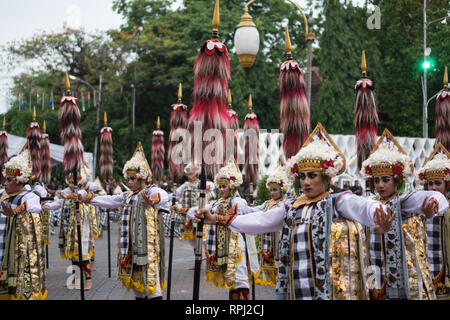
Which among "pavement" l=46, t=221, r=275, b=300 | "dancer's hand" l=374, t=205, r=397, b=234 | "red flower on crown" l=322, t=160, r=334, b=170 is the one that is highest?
"red flower on crown" l=322, t=160, r=334, b=170

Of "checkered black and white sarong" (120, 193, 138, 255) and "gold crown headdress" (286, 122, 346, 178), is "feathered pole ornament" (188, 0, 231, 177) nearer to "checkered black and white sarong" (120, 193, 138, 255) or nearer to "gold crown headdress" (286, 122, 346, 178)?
"gold crown headdress" (286, 122, 346, 178)

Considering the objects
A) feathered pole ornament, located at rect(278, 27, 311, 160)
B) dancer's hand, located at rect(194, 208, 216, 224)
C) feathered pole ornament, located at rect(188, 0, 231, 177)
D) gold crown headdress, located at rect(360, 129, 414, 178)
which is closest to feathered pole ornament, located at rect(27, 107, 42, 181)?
feathered pole ornament, located at rect(278, 27, 311, 160)

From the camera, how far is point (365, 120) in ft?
26.3

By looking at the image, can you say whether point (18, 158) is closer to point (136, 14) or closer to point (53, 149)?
point (53, 149)

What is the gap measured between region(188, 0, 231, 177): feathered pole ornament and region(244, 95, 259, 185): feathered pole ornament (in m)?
5.14

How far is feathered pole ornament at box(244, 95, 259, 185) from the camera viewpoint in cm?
1031

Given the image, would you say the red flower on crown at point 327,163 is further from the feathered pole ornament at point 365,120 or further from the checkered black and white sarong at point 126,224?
the checkered black and white sarong at point 126,224

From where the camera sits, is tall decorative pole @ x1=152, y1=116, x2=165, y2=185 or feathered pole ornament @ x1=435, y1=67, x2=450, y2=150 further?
tall decorative pole @ x1=152, y1=116, x2=165, y2=185

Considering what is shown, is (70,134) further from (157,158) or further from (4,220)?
(157,158)

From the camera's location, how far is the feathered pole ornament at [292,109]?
6.85 metres

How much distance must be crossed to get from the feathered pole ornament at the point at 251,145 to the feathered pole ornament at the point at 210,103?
16.9ft

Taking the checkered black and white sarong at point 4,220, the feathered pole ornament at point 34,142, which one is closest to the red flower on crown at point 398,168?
the checkered black and white sarong at point 4,220

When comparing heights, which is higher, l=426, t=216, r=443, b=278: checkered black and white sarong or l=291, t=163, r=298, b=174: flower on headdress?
l=291, t=163, r=298, b=174: flower on headdress
